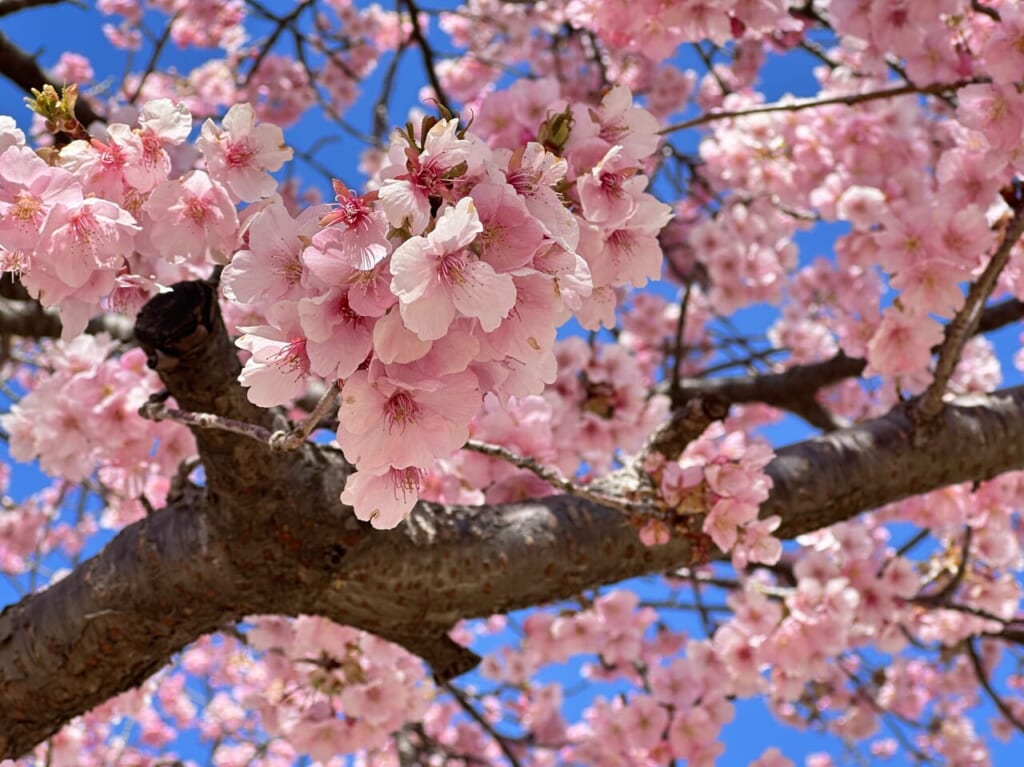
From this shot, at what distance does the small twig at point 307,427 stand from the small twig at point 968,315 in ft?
4.47

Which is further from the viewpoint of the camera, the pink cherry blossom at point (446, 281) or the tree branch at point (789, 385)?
the tree branch at point (789, 385)

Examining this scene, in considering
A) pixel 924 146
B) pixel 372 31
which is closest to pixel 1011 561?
pixel 924 146

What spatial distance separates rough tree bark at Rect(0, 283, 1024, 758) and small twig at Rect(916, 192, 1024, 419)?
40 centimetres

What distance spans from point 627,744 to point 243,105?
2.49m

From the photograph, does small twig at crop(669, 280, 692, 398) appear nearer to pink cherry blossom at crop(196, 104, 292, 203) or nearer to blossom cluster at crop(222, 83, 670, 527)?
pink cherry blossom at crop(196, 104, 292, 203)

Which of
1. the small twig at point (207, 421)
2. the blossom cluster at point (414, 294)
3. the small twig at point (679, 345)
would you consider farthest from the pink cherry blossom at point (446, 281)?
the small twig at point (679, 345)

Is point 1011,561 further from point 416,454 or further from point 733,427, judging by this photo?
point 416,454

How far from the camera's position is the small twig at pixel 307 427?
2.50 ft

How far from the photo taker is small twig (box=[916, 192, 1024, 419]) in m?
1.63

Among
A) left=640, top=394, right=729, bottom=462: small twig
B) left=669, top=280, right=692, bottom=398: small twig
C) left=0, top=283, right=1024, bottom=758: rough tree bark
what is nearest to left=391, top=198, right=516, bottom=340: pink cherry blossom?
left=0, top=283, right=1024, bottom=758: rough tree bark

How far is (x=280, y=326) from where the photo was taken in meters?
0.75

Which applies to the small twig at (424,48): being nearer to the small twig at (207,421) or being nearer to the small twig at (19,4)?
the small twig at (19,4)

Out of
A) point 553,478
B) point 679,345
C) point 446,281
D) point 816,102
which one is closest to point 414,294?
point 446,281

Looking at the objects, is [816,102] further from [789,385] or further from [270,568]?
[789,385]
